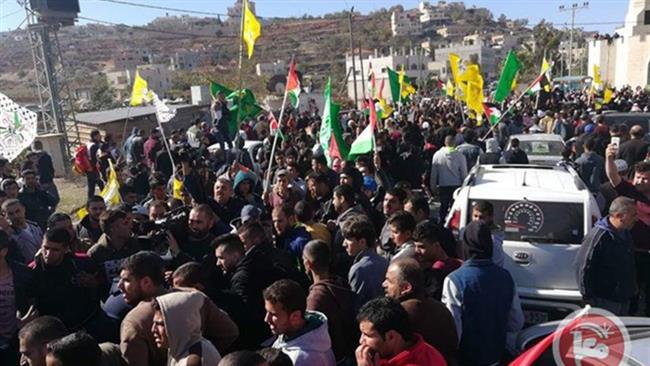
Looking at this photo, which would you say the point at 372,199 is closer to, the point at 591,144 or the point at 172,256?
the point at 172,256

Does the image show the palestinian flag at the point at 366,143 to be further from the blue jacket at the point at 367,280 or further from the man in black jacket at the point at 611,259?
the blue jacket at the point at 367,280

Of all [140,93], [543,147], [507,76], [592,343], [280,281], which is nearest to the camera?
[592,343]

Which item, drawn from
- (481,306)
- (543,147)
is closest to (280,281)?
(481,306)

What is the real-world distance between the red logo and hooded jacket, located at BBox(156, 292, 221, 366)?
1891mm

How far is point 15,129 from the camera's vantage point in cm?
727

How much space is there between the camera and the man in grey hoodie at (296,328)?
296cm

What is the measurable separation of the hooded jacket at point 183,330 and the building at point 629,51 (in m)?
44.5

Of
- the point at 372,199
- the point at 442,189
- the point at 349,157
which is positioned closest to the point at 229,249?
the point at 372,199

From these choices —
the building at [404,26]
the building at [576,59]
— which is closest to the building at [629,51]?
the building at [576,59]

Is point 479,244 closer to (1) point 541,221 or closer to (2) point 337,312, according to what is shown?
(2) point 337,312

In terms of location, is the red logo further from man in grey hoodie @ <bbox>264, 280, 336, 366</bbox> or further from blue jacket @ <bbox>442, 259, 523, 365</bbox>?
man in grey hoodie @ <bbox>264, 280, 336, 366</bbox>

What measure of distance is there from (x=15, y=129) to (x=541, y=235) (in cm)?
664

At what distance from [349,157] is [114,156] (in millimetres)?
6233

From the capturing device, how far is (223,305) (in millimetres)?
3713
